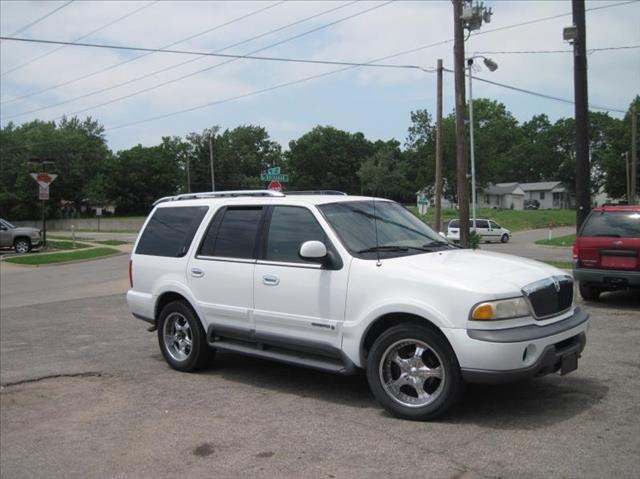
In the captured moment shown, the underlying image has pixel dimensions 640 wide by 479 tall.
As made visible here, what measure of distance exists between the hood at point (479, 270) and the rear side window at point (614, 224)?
212 inches

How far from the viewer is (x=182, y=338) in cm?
698

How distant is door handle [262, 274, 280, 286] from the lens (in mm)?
5781

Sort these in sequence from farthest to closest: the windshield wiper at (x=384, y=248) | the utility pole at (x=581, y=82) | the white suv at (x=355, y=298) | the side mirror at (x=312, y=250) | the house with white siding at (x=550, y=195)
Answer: the house with white siding at (x=550, y=195)
the utility pole at (x=581, y=82)
the windshield wiper at (x=384, y=248)
the side mirror at (x=312, y=250)
the white suv at (x=355, y=298)

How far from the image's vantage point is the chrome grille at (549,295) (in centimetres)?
480

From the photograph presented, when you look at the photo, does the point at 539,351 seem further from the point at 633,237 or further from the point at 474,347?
the point at 633,237

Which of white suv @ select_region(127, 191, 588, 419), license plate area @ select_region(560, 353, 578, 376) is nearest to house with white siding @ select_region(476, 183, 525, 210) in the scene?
white suv @ select_region(127, 191, 588, 419)

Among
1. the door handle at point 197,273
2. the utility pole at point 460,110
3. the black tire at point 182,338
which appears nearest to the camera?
the door handle at point 197,273

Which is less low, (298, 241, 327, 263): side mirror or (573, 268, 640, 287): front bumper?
(298, 241, 327, 263): side mirror

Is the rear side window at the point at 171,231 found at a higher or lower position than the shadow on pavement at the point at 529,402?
higher

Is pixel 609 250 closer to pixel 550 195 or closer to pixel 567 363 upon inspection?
pixel 567 363

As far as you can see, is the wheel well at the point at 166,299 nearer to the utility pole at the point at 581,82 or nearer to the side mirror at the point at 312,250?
the side mirror at the point at 312,250

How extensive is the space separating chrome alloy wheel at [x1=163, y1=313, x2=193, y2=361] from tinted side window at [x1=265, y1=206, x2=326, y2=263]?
1.52 m

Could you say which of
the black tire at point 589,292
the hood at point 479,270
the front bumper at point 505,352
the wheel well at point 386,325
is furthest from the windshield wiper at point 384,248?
the black tire at point 589,292

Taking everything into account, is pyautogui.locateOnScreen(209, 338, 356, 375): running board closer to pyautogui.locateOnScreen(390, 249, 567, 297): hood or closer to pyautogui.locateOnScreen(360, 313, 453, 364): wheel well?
pyautogui.locateOnScreen(360, 313, 453, 364): wheel well
